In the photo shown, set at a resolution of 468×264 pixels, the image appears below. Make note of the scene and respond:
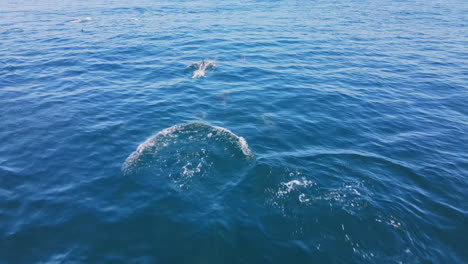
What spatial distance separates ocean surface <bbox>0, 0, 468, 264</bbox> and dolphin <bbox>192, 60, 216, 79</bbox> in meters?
0.86

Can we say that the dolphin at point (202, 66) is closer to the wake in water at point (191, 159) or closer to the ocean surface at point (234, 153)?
the ocean surface at point (234, 153)

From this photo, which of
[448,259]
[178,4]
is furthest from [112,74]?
[178,4]

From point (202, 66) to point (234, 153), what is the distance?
59.6ft

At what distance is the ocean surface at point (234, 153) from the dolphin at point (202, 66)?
33.8 inches

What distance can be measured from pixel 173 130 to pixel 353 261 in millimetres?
13998

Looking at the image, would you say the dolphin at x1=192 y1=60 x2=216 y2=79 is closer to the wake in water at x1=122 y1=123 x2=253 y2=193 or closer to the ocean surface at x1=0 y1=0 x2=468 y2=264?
the ocean surface at x1=0 y1=0 x2=468 y2=264

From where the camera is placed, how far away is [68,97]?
24875 millimetres

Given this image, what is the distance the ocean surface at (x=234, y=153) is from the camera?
11930mm

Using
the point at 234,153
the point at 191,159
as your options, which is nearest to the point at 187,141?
the point at 191,159

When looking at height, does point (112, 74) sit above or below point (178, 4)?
below

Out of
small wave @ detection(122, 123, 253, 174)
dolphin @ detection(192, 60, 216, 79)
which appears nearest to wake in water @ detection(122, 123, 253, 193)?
small wave @ detection(122, 123, 253, 174)

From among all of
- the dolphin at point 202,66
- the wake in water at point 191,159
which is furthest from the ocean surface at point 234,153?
the dolphin at point 202,66

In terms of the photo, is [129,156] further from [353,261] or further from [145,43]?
[145,43]

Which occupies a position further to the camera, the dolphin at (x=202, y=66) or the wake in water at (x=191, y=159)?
the dolphin at (x=202, y=66)
